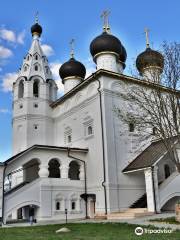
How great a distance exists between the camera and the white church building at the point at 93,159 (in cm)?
1625

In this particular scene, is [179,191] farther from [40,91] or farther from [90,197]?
[40,91]

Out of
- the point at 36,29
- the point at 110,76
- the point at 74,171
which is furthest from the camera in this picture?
the point at 36,29

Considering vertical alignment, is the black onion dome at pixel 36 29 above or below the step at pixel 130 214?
above

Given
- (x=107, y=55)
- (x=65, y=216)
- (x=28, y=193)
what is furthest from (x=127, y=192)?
(x=107, y=55)

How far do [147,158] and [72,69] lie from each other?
10.1 meters

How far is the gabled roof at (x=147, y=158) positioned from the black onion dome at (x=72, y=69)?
856 centimetres

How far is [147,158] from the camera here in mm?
17375

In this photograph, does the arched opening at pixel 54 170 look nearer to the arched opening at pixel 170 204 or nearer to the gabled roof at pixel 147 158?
the gabled roof at pixel 147 158

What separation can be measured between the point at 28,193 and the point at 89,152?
444cm

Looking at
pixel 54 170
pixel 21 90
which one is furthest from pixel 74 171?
pixel 21 90

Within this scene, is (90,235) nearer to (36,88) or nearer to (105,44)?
(105,44)

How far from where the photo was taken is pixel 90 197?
59.0 ft

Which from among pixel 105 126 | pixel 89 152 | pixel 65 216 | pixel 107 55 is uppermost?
pixel 107 55

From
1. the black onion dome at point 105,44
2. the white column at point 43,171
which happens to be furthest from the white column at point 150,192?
the black onion dome at point 105,44
